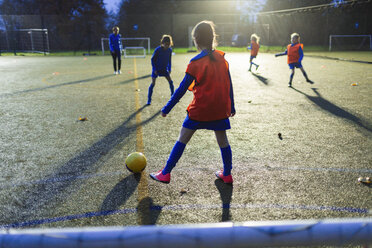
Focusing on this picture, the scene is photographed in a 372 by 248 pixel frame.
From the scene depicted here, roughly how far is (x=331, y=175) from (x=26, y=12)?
162 feet

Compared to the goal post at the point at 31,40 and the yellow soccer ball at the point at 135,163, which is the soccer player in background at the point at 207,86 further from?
the goal post at the point at 31,40

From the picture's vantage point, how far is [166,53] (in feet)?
27.6

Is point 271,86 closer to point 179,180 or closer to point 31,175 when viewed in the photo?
point 179,180

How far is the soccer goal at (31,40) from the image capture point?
31.5m

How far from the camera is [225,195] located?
11.9 feet

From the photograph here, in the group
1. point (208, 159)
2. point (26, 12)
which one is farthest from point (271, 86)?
point (26, 12)

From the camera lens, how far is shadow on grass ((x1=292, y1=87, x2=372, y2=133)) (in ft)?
20.8

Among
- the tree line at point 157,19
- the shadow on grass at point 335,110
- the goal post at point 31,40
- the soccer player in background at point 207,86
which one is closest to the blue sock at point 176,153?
the soccer player in background at point 207,86

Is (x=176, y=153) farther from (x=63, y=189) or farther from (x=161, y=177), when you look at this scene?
(x=63, y=189)

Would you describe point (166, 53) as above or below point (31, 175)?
above

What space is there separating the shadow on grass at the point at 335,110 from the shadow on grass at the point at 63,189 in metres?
4.69

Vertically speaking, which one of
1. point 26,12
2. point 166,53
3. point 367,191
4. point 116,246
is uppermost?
point 26,12

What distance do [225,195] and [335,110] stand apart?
515 cm

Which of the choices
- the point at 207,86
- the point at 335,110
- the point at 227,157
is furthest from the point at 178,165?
the point at 335,110
